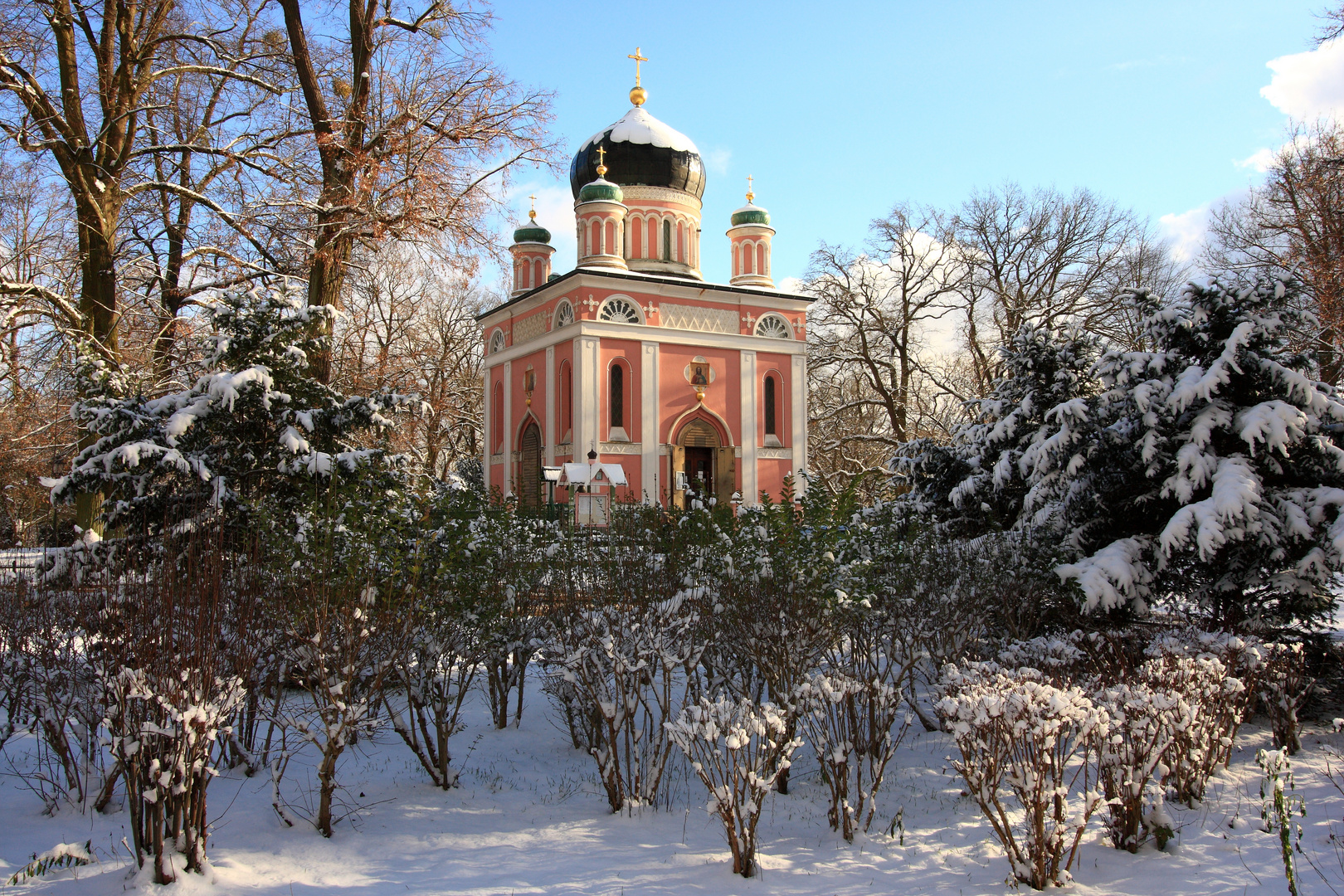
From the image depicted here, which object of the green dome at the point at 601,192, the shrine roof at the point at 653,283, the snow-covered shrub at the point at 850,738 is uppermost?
the green dome at the point at 601,192

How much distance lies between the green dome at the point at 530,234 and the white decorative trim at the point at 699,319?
6820 millimetres

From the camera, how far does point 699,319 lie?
25.2m

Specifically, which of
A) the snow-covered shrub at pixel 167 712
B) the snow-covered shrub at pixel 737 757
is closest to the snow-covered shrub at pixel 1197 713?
the snow-covered shrub at pixel 737 757

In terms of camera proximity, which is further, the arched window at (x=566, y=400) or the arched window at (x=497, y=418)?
the arched window at (x=497, y=418)

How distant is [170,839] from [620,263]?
847 inches

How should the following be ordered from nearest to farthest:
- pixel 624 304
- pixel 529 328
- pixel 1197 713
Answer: pixel 1197 713 < pixel 624 304 < pixel 529 328

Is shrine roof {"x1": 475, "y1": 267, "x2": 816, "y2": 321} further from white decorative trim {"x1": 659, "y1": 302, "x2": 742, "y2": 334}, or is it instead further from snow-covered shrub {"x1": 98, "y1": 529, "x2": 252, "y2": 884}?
snow-covered shrub {"x1": 98, "y1": 529, "x2": 252, "y2": 884}

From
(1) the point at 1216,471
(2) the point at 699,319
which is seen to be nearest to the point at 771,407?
(2) the point at 699,319

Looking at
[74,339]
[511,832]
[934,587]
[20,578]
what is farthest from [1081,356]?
[74,339]

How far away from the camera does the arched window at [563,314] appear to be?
2416 centimetres

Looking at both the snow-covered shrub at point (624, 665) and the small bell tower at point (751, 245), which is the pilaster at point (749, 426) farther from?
the snow-covered shrub at point (624, 665)

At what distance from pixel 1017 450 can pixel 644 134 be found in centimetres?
2131

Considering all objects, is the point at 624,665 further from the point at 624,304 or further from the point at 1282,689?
the point at 624,304

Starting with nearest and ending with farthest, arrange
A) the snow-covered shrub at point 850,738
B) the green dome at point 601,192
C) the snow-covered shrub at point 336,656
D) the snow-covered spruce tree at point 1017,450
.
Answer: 1. the snow-covered shrub at point 336,656
2. the snow-covered shrub at point 850,738
3. the snow-covered spruce tree at point 1017,450
4. the green dome at point 601,192
